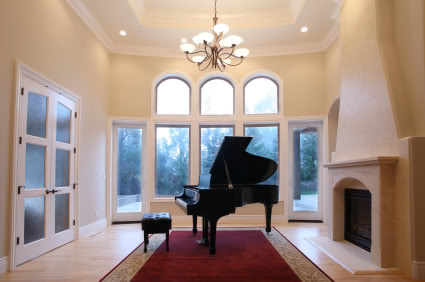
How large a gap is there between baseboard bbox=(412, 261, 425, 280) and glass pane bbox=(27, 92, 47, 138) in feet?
15.4

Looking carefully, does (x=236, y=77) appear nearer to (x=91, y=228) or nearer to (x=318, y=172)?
(x=318, y=172)

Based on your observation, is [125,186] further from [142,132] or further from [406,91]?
[406,91]

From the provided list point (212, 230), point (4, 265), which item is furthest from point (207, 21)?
point (4, 265)

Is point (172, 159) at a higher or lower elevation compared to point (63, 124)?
lower

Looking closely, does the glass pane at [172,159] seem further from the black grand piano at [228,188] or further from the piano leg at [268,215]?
the piano leg at [268,215]

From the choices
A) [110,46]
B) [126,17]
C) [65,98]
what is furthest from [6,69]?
[110,46]

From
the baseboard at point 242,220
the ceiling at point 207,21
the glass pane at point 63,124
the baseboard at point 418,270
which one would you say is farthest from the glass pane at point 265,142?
the baseboard at point 418,270

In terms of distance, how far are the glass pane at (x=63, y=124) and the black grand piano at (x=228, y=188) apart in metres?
2.04

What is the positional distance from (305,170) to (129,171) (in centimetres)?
382

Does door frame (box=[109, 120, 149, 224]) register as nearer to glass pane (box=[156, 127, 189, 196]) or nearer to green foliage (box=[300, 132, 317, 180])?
glass pane (box=[156, 127, 189, 196])

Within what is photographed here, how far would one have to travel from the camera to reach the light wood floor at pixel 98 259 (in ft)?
12.1

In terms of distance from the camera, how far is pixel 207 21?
22.3 ft

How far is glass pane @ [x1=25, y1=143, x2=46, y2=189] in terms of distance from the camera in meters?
4.38

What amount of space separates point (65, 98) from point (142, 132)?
245cm
